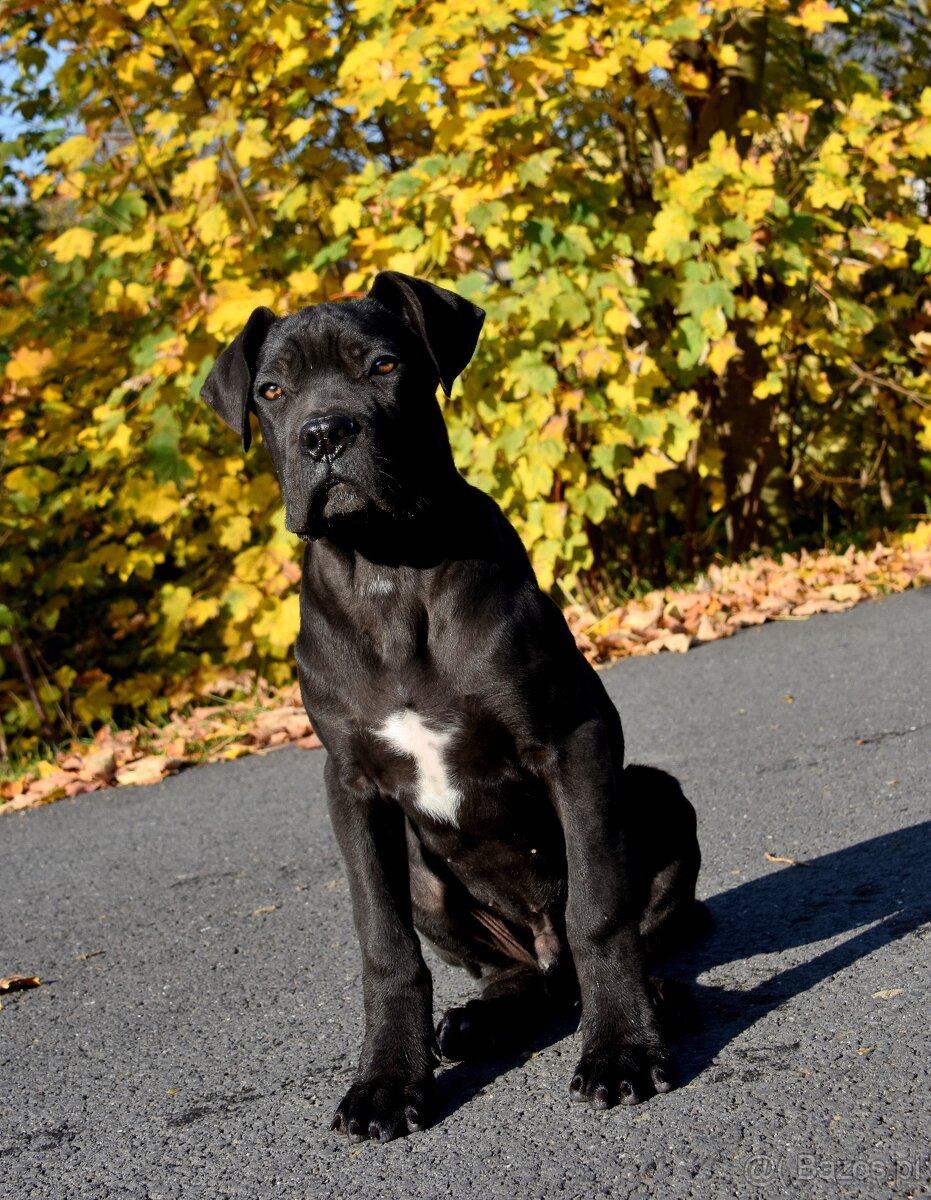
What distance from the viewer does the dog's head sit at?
304cm

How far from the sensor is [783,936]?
3.45m

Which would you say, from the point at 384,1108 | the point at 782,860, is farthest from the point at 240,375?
the point at 782,860

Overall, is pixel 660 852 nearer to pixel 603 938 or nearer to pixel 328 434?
pixel 603 938

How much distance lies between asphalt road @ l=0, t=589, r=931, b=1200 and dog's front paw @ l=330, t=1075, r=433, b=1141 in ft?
0.12

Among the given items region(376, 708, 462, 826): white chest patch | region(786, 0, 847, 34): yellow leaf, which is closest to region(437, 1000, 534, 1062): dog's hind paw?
region(376, 708, 462, 826): white chest patch

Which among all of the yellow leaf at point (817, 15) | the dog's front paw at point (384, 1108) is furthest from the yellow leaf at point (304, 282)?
the dog's front paw at point (384, 1108)

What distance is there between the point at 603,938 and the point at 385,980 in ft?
1.48

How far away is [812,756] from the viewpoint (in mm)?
5168

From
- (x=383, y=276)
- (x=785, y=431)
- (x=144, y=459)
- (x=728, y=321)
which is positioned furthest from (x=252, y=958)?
(x=785, y=431)

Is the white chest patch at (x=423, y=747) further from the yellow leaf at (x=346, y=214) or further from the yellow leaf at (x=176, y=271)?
the yellow leaf at (x=176, y=271)

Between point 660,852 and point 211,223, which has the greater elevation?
point 211,223

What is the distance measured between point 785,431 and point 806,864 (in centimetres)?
609

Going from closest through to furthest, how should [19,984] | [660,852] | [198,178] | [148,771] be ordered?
[660,852] < [19,984] < [148,771] < [198,178]

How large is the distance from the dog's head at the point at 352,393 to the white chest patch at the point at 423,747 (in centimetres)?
45
